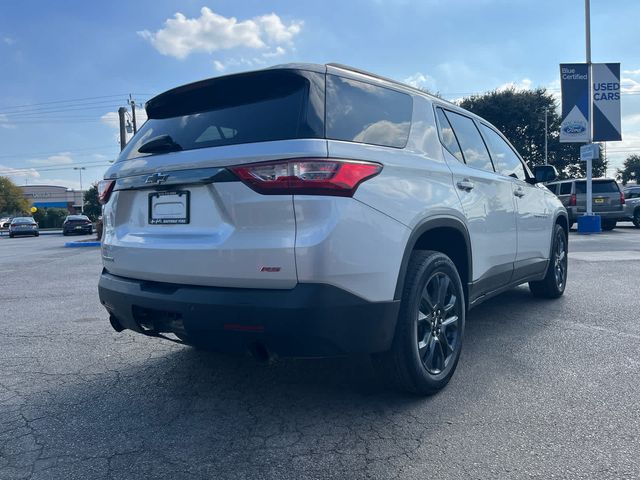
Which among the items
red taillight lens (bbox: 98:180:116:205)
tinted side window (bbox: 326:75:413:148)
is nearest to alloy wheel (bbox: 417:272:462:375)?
tinted side window (bbox: 326:75:413:148)

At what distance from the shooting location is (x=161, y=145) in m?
2.97

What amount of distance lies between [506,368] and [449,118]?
1.85m

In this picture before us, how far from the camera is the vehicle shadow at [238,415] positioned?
92.7 inches

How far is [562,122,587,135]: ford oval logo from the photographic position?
1700 centimetres

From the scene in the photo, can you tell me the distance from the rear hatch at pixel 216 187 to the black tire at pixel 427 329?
30.7 inches

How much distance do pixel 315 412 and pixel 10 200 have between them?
89.2 meters

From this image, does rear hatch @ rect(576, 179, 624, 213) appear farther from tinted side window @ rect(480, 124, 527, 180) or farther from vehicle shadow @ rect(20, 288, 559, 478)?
vehicle shadow @ rect(20, 288, 559, 478)

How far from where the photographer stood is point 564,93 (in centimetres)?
1688

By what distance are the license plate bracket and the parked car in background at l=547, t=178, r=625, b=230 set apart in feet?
56.4

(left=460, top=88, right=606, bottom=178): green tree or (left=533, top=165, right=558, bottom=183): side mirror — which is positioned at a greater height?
(left=460, top=88, right=606, bottom=178): green tree

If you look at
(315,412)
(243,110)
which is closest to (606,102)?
(243,110)

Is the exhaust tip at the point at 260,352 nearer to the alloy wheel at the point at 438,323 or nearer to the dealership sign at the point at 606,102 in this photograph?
the alloy wheel at the point at 438,323

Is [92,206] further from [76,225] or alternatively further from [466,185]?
[466,185]

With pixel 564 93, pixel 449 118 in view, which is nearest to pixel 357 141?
pixel 449 118
